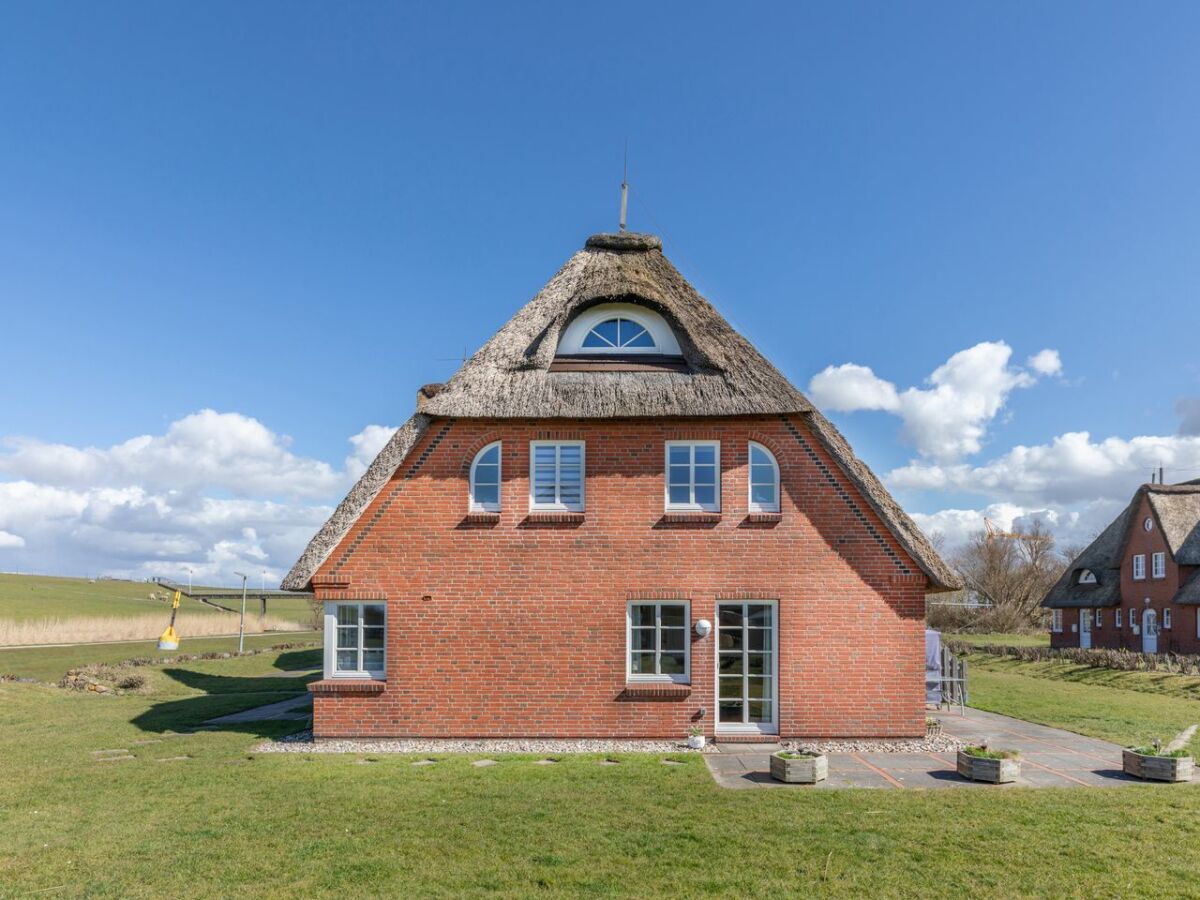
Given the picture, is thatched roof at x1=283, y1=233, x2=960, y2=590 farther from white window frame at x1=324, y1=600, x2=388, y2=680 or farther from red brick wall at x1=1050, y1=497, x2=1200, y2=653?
red brick wall at x1=1050, y1=497, x2=1200, y2=653

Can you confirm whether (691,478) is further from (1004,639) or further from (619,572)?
(1004,639)

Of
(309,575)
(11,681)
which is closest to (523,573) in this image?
(309,575)

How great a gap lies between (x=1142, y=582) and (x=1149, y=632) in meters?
2.32

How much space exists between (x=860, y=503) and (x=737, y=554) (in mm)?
2241

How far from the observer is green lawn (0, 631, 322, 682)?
83.0 ft

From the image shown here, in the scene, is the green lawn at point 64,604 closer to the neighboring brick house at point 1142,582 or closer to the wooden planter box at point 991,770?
the wooden planter box at point 991,770

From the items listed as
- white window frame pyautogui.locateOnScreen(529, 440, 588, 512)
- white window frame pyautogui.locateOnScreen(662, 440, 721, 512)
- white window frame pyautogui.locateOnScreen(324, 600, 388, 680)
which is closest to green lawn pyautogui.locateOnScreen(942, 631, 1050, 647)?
white window frame pyautogui.locateOnScreen(662, 440, 721, 512)

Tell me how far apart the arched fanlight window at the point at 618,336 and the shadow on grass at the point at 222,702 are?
875cm

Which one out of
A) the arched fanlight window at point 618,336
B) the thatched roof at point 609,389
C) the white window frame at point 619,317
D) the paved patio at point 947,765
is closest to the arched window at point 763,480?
the thatched roof at point 609,389

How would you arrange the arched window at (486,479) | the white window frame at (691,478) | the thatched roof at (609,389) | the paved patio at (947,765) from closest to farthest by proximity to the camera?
the paved patio at (947,765) → the thatched roof at (609,389) → the white window frame at (691,478) → the arched window at (486,479)

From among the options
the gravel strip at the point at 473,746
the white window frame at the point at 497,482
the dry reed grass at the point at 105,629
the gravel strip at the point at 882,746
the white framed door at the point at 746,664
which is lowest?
the dry reed grass at the point at 105,629

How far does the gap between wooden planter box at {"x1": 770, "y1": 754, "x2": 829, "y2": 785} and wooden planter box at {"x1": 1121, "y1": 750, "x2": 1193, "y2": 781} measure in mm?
4117

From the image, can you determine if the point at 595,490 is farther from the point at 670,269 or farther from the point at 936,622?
the point at 936,622

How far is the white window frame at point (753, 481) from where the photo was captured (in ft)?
44.0
